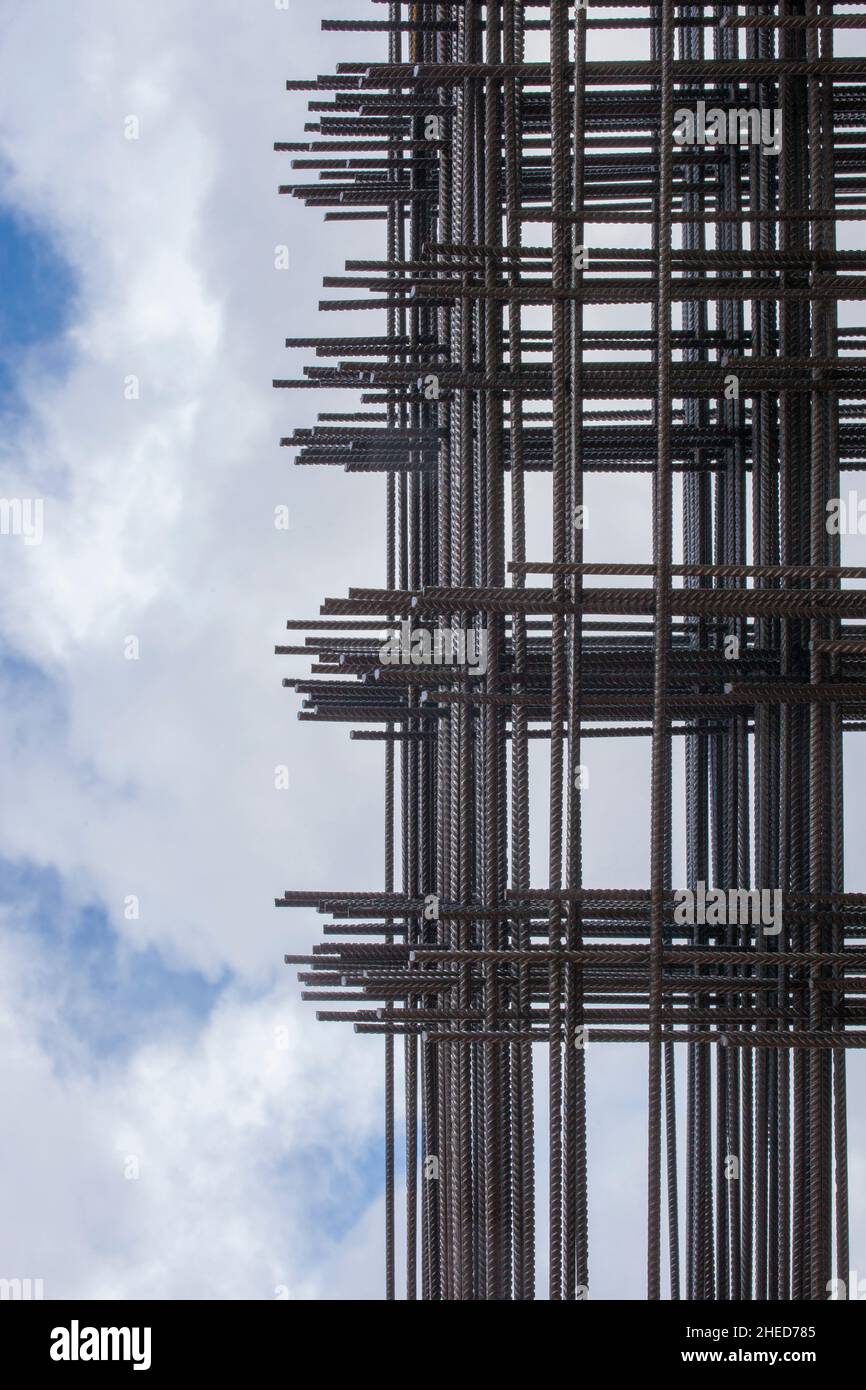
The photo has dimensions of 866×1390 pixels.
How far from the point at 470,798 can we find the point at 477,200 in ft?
10.3

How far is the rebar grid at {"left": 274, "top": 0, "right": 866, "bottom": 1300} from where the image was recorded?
6191mm

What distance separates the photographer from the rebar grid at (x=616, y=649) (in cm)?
619

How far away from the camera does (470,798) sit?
6.57m

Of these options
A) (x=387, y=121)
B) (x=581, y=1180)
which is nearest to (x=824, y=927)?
(x=581, y=1180)

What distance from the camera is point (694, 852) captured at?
25.3 feet

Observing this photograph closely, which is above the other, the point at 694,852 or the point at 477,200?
the point at 477,200

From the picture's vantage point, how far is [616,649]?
24.7 ft
